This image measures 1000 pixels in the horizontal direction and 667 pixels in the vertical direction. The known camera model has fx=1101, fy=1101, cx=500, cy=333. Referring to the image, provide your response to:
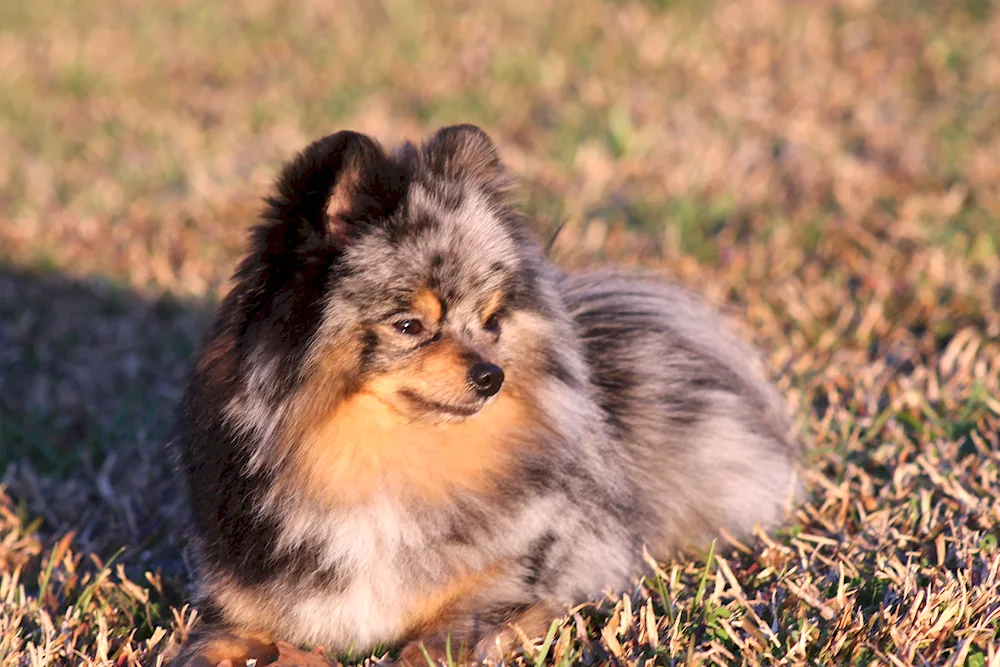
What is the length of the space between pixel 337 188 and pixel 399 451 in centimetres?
75

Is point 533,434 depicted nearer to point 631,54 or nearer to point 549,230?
point 549,230

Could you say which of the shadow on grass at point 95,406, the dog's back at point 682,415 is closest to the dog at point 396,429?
the dog's back at point 682,415

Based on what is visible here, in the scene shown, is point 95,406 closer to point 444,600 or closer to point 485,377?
point 444,600

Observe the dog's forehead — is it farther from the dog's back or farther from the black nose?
the dog's back

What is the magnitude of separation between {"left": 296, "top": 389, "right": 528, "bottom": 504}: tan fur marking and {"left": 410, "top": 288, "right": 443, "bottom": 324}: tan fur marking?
0.85 feet

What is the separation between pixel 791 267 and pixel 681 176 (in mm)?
Result: 1347

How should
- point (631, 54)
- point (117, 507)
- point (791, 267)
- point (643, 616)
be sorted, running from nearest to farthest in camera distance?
1. point (643, 616)
2. point (117, 507)
3. point (791, 267)
4. point (631, 54)

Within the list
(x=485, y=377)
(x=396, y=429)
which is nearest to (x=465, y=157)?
(x=485, y=377)

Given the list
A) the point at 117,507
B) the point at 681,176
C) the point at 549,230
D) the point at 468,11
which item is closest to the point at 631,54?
the point at 468,11

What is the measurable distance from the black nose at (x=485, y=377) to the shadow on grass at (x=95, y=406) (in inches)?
64.3

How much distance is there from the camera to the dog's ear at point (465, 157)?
327 centimetres

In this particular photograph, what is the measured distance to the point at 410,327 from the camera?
10.0 ft

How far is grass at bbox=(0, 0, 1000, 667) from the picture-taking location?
11.5 ft

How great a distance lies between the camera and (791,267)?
6219 millimetres
